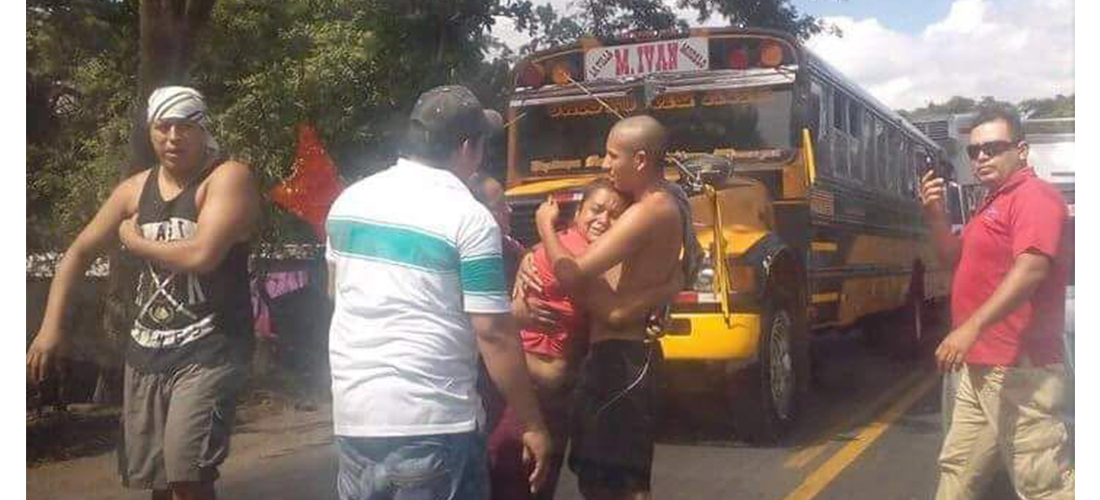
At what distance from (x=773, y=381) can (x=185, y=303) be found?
2102mm

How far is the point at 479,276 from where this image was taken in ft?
9.02

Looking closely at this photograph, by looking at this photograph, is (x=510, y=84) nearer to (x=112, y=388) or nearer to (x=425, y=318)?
(x=425, y=318)

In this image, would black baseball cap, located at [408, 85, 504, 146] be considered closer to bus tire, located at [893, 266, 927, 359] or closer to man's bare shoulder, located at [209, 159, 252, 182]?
man's bare shoulder, located at [209, 159, 252, 182]

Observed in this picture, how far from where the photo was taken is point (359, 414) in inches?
111

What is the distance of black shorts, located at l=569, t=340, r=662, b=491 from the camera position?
131 inches

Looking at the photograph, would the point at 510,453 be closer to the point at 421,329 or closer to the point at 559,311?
the point at 559,311

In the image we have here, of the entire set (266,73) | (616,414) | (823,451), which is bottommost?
(823,451)

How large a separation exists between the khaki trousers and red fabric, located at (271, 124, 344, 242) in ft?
7.72

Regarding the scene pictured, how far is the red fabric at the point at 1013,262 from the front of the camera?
3.44m

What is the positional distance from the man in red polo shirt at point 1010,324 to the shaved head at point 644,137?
105cm

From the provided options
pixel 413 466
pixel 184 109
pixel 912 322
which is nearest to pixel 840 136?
pixel 912 322

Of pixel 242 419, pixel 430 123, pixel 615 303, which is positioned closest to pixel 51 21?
pixel 242 419

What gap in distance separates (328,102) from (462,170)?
5.06 feet

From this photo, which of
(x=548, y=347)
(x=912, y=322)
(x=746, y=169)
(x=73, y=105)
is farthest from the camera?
(x=73, y=105)
